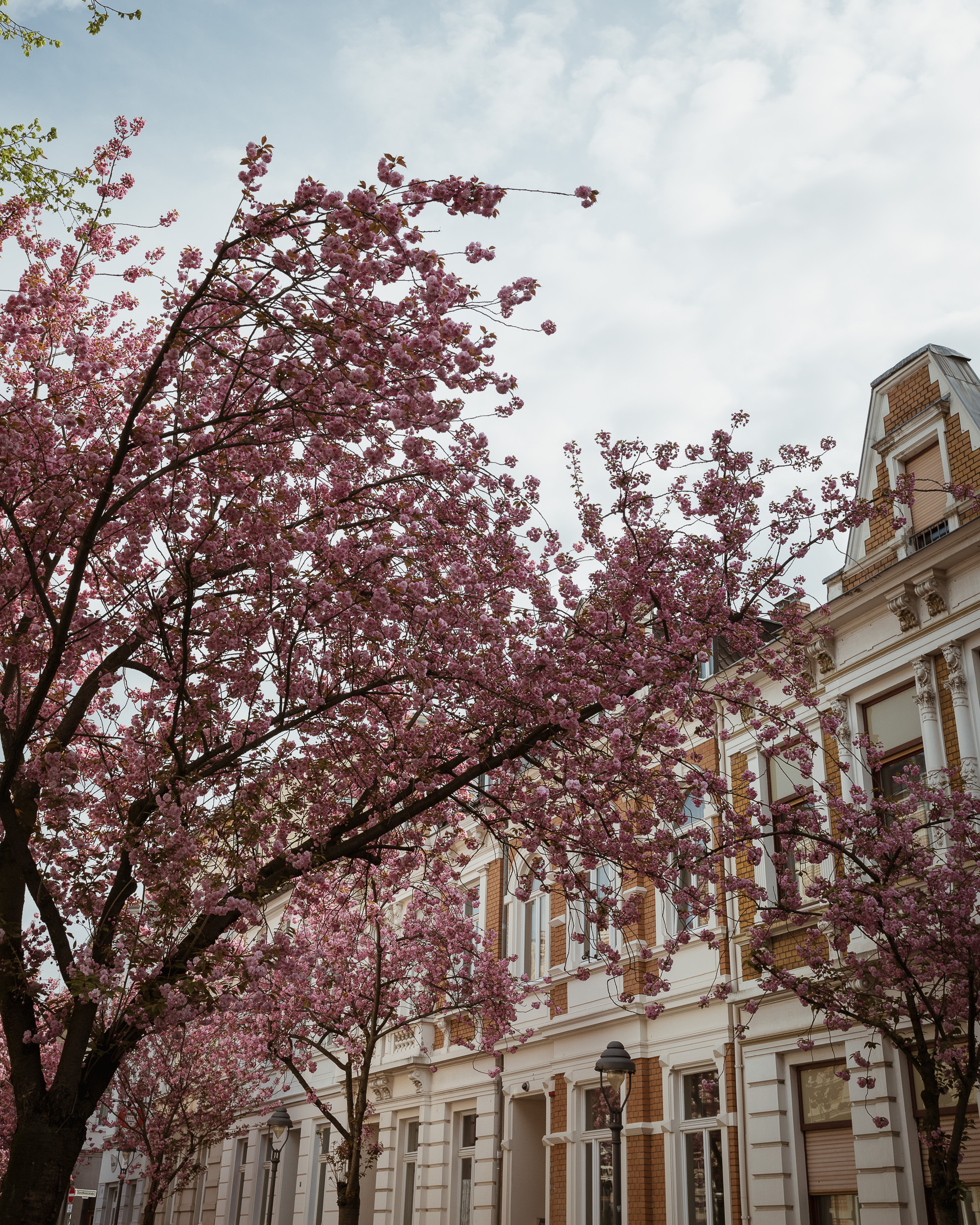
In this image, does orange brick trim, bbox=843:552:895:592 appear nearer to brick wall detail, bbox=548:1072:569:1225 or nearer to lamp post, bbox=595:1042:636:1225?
lamp post, bbox=595:1042:636:1225

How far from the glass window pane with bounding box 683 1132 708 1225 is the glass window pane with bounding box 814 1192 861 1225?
1933 millimetres

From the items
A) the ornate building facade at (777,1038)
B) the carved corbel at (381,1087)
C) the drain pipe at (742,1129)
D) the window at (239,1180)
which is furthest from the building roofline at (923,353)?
the window at (239,1180)

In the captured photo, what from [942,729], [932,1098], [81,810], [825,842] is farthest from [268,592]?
[942,729]

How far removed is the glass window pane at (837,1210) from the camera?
43.5 feet

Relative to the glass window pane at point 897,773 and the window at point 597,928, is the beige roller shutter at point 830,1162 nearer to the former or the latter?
the window at point 597,928

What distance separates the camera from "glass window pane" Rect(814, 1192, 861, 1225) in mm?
13250

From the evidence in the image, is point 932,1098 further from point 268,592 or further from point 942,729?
point 268,592

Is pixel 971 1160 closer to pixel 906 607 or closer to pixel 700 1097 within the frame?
pixel 700 1097

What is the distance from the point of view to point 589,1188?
17.9 metres

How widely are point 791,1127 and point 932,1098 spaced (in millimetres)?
4859

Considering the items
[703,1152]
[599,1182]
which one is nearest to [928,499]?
[703,1152]

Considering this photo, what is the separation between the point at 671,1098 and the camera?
16297mm

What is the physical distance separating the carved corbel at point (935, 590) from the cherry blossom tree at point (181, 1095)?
1669 centimetres

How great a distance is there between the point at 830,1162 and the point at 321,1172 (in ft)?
57.5
